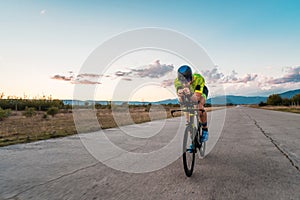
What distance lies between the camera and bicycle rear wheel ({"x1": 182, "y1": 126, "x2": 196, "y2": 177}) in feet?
13.2

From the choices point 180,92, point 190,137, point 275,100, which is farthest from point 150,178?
point 275,100

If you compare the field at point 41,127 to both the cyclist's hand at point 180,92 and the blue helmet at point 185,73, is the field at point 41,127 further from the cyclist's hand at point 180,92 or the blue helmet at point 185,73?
the blue helmet at point 185,73

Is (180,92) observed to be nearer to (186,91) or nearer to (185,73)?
(186,91)

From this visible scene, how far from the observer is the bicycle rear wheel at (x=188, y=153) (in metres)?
4.03

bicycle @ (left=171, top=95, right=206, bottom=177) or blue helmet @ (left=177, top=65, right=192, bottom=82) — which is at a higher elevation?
blue helmet @ (left=177, top=65, right=192, bottom=82)

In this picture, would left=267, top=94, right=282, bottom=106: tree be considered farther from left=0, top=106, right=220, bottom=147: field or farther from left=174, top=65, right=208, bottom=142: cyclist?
left=174, top=65, right=208, bottom=142: cyclist

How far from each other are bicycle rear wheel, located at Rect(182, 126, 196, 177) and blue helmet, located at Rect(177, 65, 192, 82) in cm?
93

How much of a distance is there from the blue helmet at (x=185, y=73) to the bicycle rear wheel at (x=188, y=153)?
93cm

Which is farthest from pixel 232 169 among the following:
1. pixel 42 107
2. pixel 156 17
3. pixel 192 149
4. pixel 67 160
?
pixel 42 107

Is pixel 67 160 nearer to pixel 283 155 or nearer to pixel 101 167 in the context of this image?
pixel 101 167

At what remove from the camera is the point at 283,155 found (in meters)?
5.91

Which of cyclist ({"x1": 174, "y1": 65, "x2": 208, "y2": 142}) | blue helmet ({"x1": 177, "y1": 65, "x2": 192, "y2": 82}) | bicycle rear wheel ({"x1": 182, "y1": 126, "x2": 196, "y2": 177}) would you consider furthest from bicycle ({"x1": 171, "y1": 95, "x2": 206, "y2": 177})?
blue helmet ({"x1": 177, "y1": 65, "x2": 192, "y2": 82})

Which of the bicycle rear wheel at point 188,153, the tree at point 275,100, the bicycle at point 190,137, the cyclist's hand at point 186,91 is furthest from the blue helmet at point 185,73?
the tree at point 275,100

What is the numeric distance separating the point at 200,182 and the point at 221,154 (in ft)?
8.24
